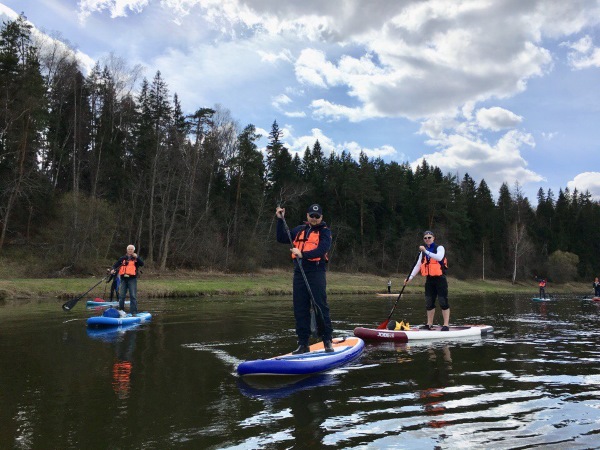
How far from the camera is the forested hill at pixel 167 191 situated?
118ft

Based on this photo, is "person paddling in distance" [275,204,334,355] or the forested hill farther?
the forested hill

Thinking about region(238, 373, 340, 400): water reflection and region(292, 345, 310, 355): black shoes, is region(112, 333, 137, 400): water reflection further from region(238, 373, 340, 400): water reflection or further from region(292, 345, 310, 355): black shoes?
region(292, 345, 310, 355): black shoes

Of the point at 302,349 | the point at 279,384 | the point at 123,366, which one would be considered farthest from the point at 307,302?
the point at 123,366

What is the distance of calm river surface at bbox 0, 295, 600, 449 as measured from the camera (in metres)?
4.25

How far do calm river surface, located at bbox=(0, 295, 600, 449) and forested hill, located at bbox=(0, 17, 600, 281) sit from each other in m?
26.0

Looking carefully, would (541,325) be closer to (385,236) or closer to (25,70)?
(25,70)

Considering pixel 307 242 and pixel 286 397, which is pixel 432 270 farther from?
pixel 286 397

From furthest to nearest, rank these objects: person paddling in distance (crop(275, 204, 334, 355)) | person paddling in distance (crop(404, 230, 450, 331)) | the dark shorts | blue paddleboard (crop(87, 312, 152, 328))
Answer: blue paddleboard (crop(87, 312, 152, 328))
the dark shorts
person paddling in distance (crop(404, 230, 450, 331))
person paddling in distance (crop(275, 204, 334, 355))

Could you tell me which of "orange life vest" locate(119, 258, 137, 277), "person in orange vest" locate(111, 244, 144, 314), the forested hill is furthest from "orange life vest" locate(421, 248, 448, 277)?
the forested hill

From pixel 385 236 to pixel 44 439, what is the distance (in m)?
71.3

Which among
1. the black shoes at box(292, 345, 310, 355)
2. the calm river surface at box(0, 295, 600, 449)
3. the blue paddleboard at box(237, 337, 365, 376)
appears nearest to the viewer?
the calm river surface at box(0, 295, 600, 449)

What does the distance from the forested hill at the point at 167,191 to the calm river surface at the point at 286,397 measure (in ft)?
85.4

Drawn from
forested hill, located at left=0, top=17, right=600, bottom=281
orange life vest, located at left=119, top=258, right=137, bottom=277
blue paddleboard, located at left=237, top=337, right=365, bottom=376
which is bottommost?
blue paddleboard, located at left=237, top=337, right=365, bottom=376

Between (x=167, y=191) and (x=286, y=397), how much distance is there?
42010mm
